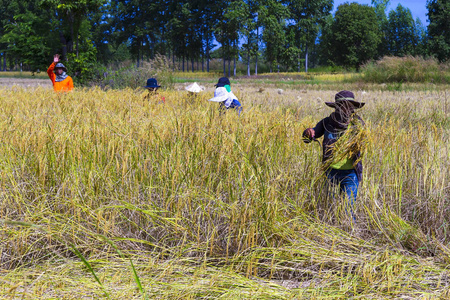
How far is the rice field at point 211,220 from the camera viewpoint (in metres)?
1.89

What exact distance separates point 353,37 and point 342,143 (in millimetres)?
47357

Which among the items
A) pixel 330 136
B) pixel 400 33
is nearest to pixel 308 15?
pixel 400 33

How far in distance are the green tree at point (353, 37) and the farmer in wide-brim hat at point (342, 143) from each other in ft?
146

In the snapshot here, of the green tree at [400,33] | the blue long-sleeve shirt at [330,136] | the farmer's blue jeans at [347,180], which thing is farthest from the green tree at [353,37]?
the farmer's blue jeans at [347,180]

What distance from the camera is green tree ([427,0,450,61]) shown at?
37.9 m

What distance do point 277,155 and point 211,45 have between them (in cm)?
5119

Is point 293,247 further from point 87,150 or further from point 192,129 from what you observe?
point 87,150

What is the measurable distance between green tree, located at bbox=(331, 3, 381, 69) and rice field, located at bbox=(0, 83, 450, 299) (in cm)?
4449

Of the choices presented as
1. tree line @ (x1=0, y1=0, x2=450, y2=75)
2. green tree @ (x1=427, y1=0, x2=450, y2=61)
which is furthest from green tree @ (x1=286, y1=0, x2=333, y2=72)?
green tree @ (x1=427, y1=0, x2=450, y2=61)

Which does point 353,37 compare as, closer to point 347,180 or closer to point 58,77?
point 58,77

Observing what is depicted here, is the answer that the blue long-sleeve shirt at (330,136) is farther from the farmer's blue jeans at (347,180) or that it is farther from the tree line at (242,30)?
the tree line at (242,30)

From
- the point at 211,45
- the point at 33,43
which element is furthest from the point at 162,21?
the point at 33,43

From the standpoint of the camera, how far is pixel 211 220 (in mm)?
2307

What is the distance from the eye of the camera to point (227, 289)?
6.04ft
